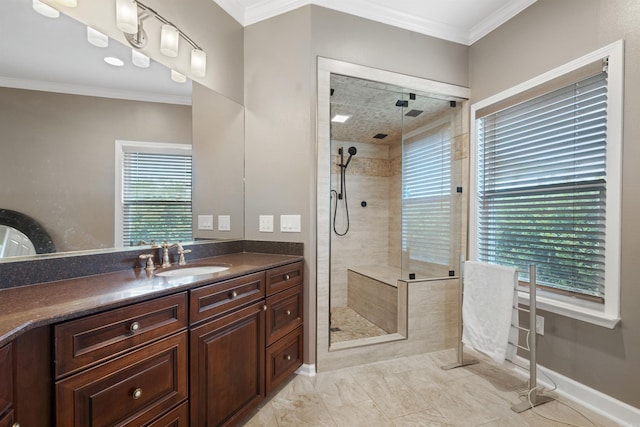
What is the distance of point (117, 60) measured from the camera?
5.30ft

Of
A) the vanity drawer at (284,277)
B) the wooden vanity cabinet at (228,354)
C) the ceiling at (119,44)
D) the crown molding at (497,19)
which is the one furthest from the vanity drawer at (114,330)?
the crown molding at (497,19)

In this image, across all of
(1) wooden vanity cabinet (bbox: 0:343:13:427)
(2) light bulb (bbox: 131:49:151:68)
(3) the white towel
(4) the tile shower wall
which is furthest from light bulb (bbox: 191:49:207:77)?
(3) the white towel

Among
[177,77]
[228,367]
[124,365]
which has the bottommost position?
[228,367]

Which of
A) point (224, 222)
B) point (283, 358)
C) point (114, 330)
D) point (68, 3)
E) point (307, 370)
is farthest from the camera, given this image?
point (224, 222)

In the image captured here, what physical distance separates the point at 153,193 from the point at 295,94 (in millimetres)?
1191

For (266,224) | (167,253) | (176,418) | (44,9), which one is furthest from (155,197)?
(176,418)

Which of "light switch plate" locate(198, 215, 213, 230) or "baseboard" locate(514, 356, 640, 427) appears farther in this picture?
"light switch plate" locate(198, 215, 213, 230)

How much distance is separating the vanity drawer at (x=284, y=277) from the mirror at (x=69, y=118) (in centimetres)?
89

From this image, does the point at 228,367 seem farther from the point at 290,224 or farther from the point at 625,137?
the point at 625,137

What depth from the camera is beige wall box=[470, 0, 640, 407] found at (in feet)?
5.29

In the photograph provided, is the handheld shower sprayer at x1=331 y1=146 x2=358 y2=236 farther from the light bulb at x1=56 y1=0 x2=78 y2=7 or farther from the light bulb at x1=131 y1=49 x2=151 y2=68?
the light bulb at x1=56 y1=0 x2=78 y2=7

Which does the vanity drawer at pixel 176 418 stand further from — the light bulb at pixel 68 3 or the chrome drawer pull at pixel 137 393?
the light bulb at pixel 68 3

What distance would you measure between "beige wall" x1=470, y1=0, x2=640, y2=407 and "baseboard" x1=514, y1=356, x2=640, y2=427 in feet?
0.11

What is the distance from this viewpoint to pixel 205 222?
215 cm
